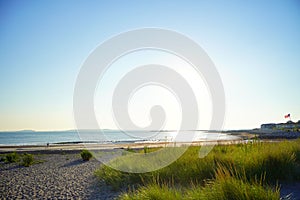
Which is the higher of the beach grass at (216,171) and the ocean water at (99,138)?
the ocean water at (99,138)

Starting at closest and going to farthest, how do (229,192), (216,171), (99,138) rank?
1. (229,192)
2. (216,171)
3. (99,138)

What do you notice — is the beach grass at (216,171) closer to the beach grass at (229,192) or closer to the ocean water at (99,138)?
the beach grass at (229,192)

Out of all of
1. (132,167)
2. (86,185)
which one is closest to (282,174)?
(132,167)

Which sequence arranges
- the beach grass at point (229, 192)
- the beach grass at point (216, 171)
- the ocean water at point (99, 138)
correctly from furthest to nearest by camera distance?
the ocean water at point (99, 138) → the beach grass at point (216, 171) → the beach grass at point (229, 192)

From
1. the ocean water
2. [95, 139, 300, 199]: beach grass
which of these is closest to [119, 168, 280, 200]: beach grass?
[95, 139, 300, 199]: beach grass

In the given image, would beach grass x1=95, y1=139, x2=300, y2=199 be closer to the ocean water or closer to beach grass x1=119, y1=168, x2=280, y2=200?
beach grass x1=119, y1=168, x2=280, y2=200

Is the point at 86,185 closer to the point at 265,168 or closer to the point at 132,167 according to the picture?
the point at 132,167

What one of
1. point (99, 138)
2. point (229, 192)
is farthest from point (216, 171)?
point (99, 138)

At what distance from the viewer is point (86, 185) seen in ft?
29.5

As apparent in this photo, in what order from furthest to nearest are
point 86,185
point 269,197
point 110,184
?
point 86,185 < point 110,184 < point 269,197

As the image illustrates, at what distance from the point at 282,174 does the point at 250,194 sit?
3.73 m

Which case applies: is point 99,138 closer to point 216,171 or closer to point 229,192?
point 216,171

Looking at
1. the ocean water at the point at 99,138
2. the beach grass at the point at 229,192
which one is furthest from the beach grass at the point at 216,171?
the ocean water at the point at 99,138

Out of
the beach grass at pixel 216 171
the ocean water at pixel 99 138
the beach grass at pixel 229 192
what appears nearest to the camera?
the beach grass at pixel 229 192
